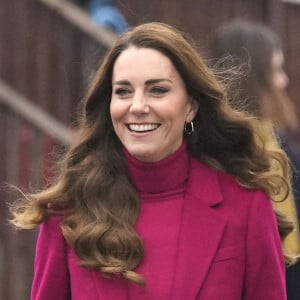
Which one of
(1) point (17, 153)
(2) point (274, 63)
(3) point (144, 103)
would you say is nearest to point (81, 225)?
(3) point (144, 103)

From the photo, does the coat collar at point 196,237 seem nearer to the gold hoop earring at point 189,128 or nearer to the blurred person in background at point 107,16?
the gold hoop earring at point 189,128

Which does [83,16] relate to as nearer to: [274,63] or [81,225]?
[274,63]

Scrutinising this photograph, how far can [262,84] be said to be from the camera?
5.70 meters

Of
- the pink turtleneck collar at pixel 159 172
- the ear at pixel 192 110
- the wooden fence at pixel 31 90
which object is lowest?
the pink turtleneck collar at pixel 159 172

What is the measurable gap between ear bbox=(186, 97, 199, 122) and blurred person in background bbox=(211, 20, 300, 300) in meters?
0.52

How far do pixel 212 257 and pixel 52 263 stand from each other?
555 mm

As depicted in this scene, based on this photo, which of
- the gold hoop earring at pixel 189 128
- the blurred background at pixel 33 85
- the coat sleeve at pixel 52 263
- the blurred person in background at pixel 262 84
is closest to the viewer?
the coat sleeve at pixel 52 263

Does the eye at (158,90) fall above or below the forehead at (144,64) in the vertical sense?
below

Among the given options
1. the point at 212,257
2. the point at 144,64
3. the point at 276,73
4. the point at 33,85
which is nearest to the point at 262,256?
the point at 212,257

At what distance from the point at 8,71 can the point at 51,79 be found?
0.90 ft

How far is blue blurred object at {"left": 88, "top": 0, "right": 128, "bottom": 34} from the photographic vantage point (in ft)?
28.3

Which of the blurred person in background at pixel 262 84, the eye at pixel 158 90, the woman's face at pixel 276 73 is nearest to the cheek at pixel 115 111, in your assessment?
the eye at pixel 158 90

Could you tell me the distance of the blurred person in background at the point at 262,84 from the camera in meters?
5.43

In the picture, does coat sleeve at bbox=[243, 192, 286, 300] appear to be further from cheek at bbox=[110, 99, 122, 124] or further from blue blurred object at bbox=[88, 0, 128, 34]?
blue blurred object at bbox=[88, 0, 128, 34]
